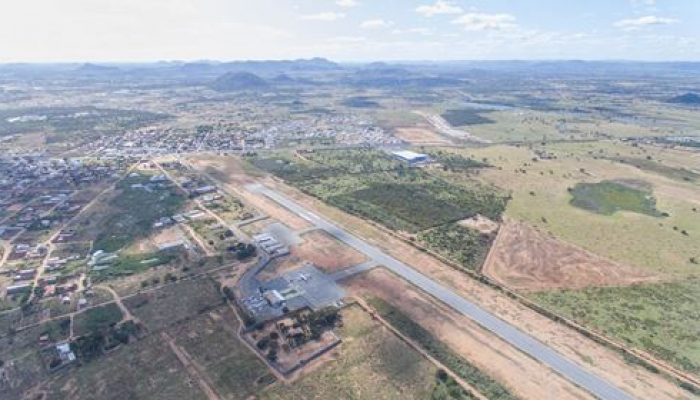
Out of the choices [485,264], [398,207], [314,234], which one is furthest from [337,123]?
[485,264]

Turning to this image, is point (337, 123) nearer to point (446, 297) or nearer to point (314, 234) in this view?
point (314, 234)

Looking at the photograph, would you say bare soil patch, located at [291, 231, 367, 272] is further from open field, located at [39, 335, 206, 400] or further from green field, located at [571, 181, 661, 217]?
green field, located at [571, 181, 661, 217]

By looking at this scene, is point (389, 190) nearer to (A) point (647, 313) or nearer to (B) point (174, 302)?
(A) point (647, 313)

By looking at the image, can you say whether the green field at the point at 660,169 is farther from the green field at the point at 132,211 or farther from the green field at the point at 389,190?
the green field at the point at 132,211

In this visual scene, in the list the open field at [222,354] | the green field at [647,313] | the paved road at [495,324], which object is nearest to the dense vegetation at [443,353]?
the paved road at [495,324]

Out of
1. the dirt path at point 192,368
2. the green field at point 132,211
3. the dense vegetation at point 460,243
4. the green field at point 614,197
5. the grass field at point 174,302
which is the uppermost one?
the dirt path at point 192,368

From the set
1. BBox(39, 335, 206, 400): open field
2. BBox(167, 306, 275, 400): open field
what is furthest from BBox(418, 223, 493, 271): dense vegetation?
BBox(39, 335, 206, 400): open field
